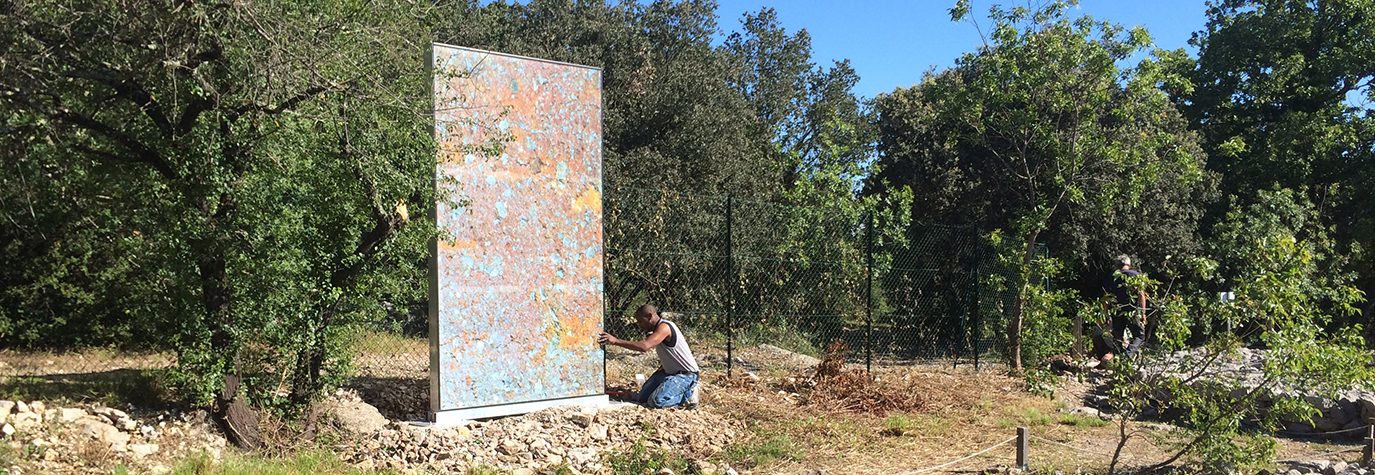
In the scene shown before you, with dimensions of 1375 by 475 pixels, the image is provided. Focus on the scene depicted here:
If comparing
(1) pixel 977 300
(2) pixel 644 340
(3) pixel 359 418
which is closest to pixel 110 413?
(3) pixel 359 418

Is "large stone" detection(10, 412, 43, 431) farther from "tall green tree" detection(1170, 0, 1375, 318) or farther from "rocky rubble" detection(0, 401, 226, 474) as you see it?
"tall green tree" detection(1170, 0, 1375, 318)

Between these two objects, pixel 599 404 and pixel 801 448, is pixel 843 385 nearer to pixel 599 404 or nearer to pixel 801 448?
pixel 801 448

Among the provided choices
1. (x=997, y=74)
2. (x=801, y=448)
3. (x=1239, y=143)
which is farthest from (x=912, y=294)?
(x=801, y=448)

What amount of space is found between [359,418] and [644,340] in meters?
2.35

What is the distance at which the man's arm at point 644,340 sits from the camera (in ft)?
26.9

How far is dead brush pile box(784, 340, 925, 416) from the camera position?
9375 mm

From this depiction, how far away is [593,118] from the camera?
842 cm

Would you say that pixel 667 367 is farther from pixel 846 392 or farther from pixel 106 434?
pixel 106 434

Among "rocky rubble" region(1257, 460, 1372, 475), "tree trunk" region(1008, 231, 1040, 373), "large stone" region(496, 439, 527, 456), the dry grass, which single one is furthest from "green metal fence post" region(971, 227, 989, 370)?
"large stone" region(496, 439, 527, 456)

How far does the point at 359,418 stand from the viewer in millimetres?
7426

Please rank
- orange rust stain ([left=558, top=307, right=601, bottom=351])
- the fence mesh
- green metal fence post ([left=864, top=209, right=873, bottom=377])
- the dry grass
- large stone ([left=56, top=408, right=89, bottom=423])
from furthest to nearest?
the fence mesh, green metal fence post ([left=864, top=209, right=873, bottom=377]), orange rust stain ([left=558, top=307, right=601, bottom=351]), the dry grass, large stone ([left=56, top=408, right=89, bottom=423])

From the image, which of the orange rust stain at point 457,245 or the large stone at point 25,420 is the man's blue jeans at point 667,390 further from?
the large stone at point 25,420

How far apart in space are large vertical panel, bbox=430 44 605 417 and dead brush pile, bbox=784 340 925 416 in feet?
7.70

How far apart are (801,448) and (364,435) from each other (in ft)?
10.9
